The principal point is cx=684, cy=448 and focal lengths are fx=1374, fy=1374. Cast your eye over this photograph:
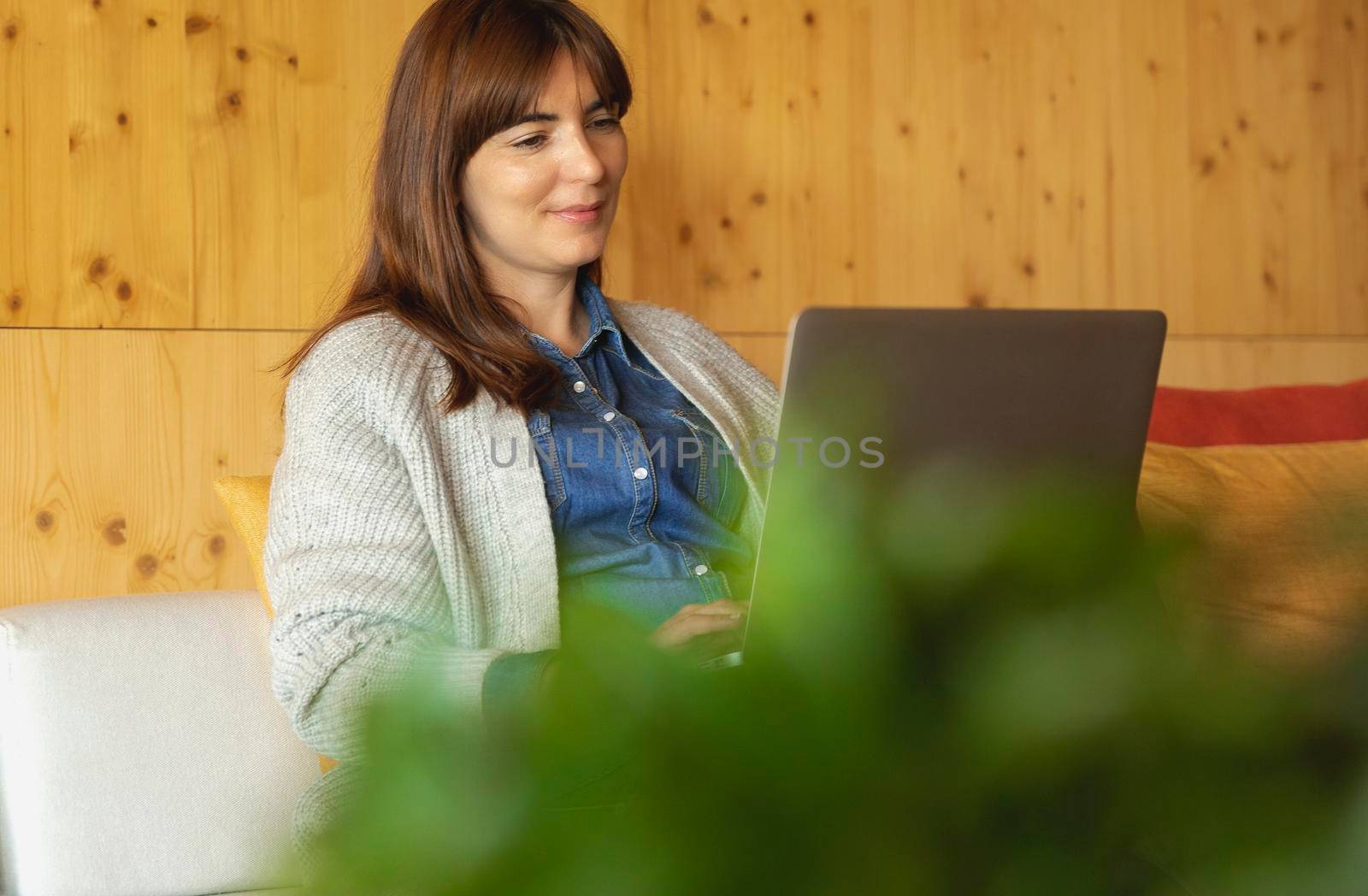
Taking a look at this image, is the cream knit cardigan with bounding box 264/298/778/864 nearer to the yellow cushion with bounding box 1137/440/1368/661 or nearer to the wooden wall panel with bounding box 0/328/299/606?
the wooden wall panel with bounding box 0/328/299/606

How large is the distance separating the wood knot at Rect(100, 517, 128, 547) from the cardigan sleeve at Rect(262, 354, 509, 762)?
86cm

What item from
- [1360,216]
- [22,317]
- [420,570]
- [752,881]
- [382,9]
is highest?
[382,9]

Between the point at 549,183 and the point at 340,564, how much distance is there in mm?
552

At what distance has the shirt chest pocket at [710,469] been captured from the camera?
158 centimetres

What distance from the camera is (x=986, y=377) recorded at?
0.82 m

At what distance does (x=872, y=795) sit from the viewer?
9.0 inches

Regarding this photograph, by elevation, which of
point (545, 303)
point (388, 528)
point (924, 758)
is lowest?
point (388, 528)

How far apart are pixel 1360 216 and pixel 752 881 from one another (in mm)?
3118

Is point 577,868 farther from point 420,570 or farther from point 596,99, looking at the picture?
point 596,99

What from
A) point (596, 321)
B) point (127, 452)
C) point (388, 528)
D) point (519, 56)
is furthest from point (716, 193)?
point (388, 528)

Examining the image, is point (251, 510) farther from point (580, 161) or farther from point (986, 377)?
point (986, 377)

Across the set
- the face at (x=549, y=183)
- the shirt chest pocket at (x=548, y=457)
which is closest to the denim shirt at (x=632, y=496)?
the shirt chest pocket at (x=548, y=457)

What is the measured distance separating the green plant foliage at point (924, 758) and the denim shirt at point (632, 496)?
114cm

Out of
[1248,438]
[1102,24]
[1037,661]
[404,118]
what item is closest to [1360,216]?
[1102,24]
